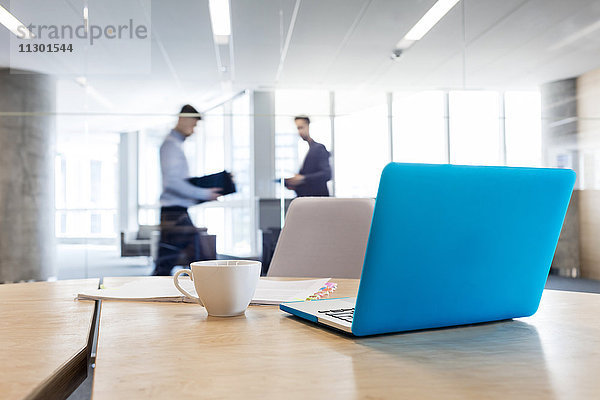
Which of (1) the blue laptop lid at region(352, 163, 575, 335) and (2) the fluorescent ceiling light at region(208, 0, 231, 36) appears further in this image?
(2) the fluorescent ceiling light at region(208, 0, 231, 36)

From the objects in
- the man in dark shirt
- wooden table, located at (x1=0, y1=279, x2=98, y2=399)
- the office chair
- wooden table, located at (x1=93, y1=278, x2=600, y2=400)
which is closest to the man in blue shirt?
the man in dark shirt

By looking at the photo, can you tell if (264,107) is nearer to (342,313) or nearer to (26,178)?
(26,178)

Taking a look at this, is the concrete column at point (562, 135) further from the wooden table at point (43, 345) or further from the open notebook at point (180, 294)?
the wooden table at point (43, 345)

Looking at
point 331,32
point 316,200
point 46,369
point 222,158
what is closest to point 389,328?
point 46,369

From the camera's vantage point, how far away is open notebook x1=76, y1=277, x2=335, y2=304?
2.98ft

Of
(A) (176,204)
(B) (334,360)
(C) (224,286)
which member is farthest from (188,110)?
(B) (334,360)

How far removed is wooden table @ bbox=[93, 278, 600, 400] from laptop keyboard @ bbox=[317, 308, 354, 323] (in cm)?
3

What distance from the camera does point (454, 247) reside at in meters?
0.62

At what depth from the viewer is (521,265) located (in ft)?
2.30

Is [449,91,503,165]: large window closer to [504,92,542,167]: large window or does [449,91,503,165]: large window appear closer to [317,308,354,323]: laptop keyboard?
[504,92,542,167]: large window

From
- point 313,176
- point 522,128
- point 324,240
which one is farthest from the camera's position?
point 522,128

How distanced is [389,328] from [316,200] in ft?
4.14

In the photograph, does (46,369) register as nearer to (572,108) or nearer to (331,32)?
(331,32)

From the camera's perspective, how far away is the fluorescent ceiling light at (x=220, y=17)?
150 inches
